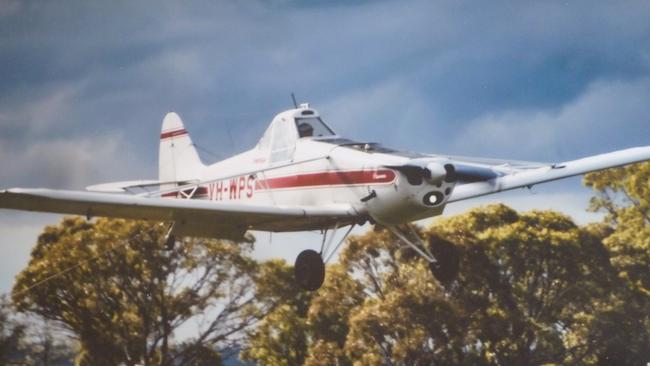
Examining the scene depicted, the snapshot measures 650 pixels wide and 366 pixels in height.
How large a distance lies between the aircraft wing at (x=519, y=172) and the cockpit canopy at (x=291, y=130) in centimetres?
257

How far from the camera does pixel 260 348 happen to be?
31438 mm

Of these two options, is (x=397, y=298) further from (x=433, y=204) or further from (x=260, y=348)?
(x=433, y=204)

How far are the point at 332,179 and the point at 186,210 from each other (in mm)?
2444

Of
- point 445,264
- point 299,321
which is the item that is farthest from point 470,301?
point 445,264

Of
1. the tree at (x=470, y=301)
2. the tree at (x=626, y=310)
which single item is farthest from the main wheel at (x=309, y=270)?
the tree at (x=626, y=310)

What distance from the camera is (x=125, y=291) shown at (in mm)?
28672

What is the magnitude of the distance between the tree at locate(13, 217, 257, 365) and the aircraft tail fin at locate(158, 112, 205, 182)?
693 cm

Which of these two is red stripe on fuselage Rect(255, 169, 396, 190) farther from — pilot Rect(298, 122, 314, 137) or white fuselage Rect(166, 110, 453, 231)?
pilot Rect(298, 122, 314, 137)

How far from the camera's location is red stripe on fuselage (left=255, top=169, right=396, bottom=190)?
14094mm

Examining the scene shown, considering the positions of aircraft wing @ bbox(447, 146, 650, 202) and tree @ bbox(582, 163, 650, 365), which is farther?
tree @ bbox(582, 163, 650, 365)

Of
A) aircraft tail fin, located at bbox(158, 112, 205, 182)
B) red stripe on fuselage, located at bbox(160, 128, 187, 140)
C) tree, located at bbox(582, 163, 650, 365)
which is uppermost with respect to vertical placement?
red stripe on fuselage, located at bbox(160, 128, 187, 140)

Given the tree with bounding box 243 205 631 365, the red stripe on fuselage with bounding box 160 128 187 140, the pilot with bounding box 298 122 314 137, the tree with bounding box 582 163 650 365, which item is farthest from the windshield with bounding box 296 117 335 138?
the tree with bounding box 582 163 650 365

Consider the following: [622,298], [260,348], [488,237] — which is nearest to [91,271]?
[260,348]

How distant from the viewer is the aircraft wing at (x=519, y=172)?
14742 mm
